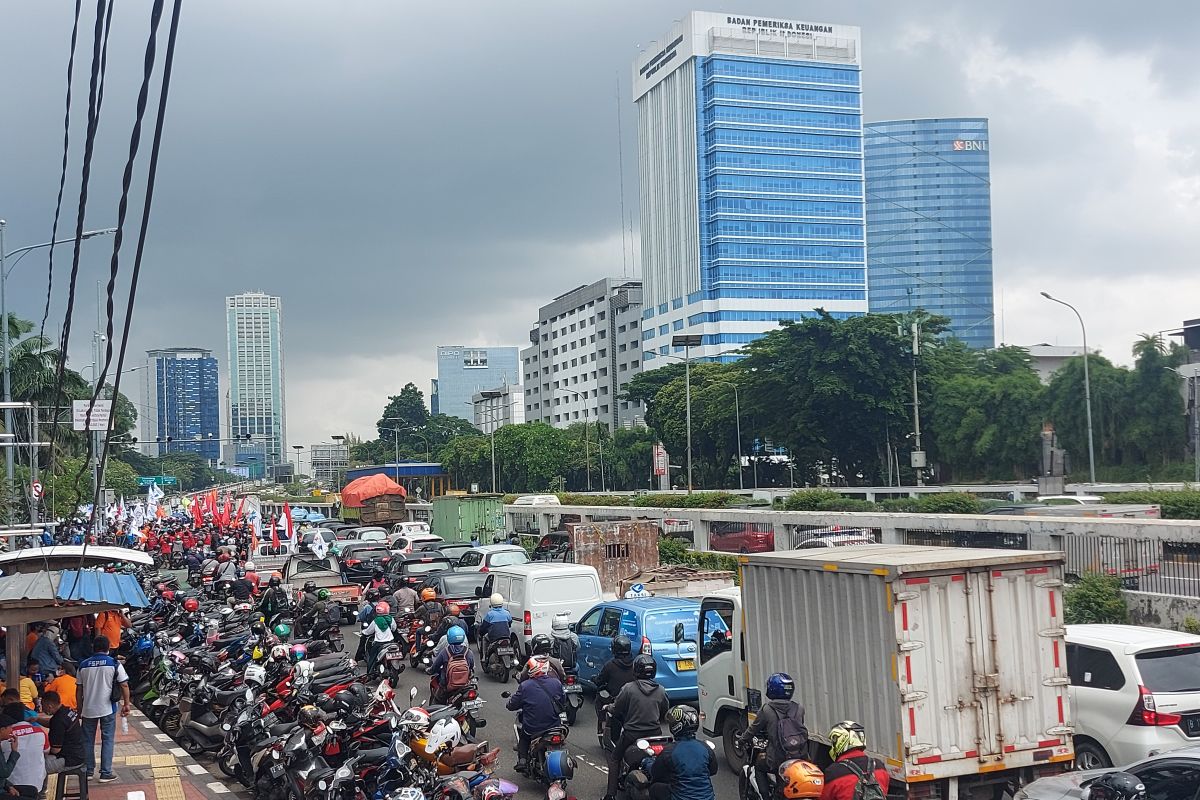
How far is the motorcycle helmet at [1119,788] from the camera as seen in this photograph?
696 centimetres

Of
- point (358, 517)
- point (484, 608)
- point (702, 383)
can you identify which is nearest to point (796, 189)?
point (702, 383)

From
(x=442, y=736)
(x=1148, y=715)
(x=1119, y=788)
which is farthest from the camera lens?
(x=1148, y=715)

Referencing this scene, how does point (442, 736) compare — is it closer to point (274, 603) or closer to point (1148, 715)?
point (1148, 715)

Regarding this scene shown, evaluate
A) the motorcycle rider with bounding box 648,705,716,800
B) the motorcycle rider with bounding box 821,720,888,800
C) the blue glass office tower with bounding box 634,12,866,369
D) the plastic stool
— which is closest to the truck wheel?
the motorcycle rider with bounding box 648,705,716,800

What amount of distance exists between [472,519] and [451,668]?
3248cm

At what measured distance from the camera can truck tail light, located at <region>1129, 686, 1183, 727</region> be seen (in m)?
9.45

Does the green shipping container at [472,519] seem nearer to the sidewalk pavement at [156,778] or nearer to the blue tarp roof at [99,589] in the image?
the sidewalk pavement at [156,778]

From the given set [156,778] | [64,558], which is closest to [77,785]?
[156,778]

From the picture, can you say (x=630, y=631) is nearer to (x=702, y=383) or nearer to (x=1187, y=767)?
(x=1187, y=767)

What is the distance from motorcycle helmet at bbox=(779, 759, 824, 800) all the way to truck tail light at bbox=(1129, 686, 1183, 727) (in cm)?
387

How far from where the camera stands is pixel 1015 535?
19344 mm

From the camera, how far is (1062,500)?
30312 millimetres

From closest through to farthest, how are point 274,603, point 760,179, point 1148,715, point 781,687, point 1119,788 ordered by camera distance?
point 1119,788 < point 781,687 < point 1148,715 < point 274,603 < point 760,179

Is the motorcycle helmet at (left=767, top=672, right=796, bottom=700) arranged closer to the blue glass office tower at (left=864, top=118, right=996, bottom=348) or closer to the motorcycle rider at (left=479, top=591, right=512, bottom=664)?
the motorcycle rider at (left=479, top=591, right=512, bottom=664)
